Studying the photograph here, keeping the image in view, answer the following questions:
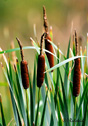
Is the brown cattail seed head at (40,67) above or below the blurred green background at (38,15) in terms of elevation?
below

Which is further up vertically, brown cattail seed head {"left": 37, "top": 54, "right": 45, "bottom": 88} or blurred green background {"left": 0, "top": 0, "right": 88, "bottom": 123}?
blurred green background {"left": 0, "top": 0, "right": 88, "bottom": 123}

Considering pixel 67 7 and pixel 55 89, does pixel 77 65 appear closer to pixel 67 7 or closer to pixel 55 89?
pixel 55 89

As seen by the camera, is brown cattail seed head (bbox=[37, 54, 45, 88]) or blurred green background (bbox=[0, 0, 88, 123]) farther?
blurred green background (bbox=[0, 0, 88, 123])

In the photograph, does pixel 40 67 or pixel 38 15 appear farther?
pixel 38 15

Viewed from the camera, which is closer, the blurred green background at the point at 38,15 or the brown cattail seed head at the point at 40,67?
the brown cattail seed head at the point at 40,67

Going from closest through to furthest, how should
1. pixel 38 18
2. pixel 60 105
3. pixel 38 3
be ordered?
pixel 60 105
pixel 38 18
pixel 38 3

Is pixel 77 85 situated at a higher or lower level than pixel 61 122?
higher

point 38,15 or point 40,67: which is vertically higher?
point 38,15

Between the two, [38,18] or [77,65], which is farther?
[38,18]

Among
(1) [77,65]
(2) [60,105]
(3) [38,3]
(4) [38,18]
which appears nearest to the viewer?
(1) [77,65]

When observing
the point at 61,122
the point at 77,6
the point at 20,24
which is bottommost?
the point at 61,122

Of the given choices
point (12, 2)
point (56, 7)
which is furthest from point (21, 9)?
point (56, 7)
